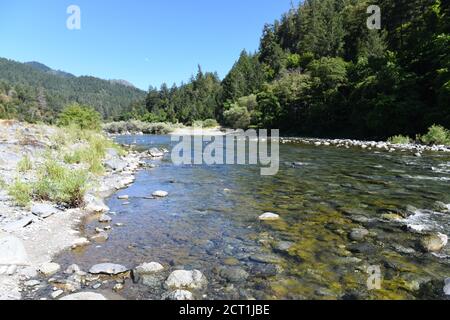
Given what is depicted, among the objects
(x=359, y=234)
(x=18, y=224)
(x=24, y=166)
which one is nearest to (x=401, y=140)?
(x=359, y=234)

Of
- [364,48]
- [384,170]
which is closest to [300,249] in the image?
[384,170]

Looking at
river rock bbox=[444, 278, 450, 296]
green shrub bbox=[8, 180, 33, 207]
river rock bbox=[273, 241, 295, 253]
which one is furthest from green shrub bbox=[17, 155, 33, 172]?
river rock bbox=[444, 278, 450, 296]

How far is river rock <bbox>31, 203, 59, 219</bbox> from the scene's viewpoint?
Result: 23.7 feet

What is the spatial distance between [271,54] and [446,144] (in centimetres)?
7666

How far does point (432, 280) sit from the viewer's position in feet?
15.9

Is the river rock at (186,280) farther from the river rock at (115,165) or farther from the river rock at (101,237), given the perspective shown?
the river rock at (115,165)

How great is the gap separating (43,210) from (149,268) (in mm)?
3558

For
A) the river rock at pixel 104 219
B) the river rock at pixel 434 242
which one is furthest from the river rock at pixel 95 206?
the river rock at pixel 434 242

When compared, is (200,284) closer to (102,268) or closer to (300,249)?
(102,268)

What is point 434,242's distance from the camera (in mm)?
6004

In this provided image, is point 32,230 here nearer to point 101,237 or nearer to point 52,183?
point 101,237

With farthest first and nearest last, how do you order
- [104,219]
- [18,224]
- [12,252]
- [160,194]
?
[160,194]
[104,219]
[18,224]
[12,252]

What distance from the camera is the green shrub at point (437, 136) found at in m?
26.0

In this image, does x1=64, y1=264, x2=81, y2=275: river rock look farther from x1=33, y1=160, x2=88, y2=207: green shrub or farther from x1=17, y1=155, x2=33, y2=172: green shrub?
x1=17, y1=155, x2=33, y2=172: green shrub
